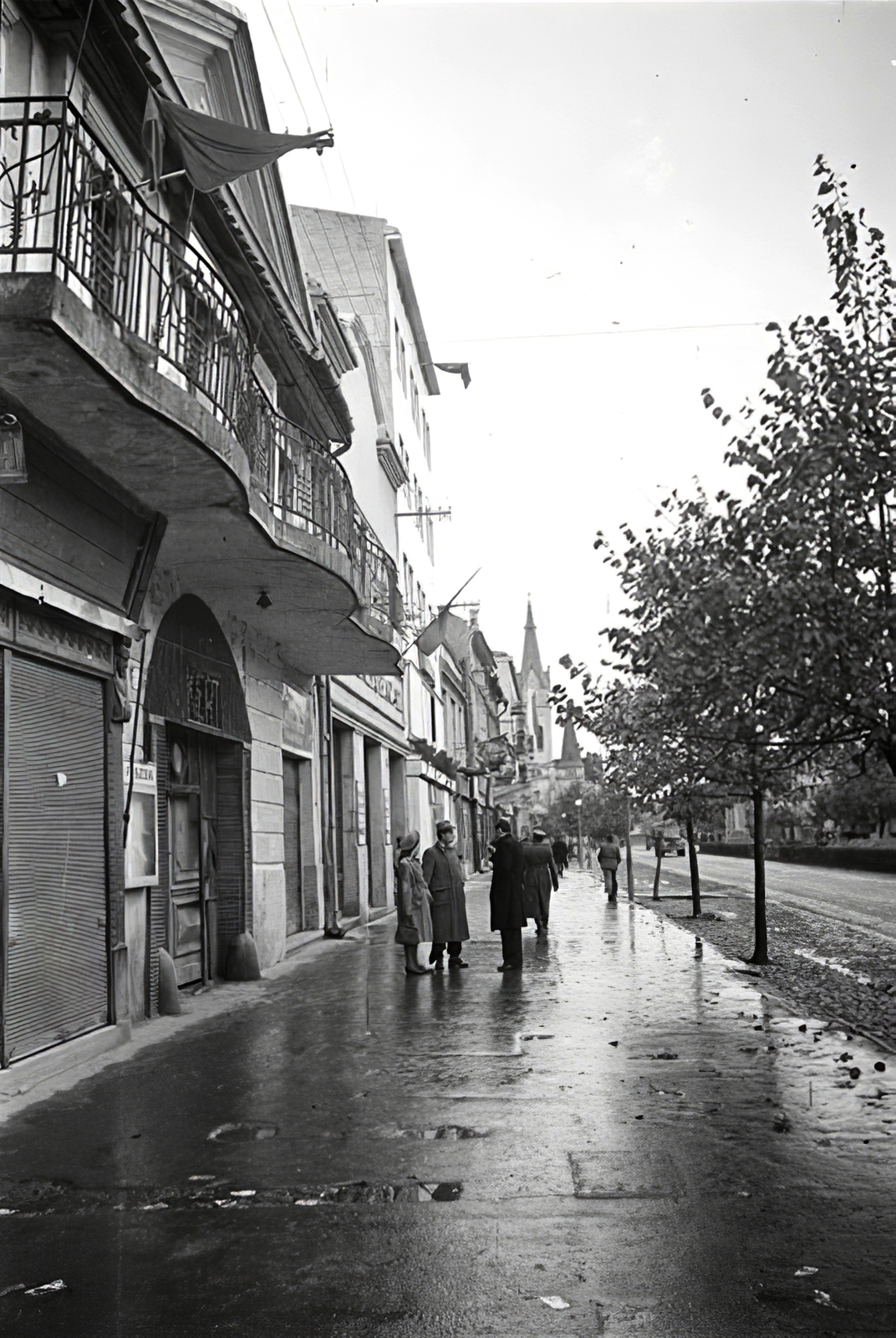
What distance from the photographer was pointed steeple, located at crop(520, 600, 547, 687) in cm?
15538

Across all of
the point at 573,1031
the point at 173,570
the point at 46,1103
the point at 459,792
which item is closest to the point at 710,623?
the point at 573,1031

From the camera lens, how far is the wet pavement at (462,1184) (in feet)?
13.2

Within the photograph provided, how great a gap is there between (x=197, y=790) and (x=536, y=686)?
142660 mm

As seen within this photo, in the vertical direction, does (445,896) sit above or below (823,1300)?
above

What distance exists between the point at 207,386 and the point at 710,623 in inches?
204

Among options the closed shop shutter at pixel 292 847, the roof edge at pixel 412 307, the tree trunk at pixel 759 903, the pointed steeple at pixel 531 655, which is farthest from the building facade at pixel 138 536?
the pointed steeple at pixel 531 655

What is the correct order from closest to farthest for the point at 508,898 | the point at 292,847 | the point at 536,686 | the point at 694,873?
the point at 508,898 < the point at 292,847 < the point at 694,873 < the point at 536,686

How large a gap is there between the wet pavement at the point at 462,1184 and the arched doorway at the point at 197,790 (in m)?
2.40

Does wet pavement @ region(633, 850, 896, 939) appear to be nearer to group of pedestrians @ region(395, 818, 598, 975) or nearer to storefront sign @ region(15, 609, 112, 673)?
group of pedestrians @ region(395, 818, 598, 975)

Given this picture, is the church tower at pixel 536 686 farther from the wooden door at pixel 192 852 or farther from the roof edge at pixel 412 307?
the wooden door at pixel 192 852

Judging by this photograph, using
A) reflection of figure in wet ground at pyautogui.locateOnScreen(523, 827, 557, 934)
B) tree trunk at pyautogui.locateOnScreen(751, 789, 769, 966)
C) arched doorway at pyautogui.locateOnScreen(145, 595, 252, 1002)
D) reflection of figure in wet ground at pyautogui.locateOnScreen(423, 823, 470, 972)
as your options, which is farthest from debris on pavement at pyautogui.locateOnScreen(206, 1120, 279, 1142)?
reflection of figure in wet ground at pyautogui.locateOnScreen(523, 827, 557, 934)

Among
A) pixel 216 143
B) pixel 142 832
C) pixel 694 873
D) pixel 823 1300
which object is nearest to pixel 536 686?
pixel 694 873

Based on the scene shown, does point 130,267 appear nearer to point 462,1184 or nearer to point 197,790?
point 197,790

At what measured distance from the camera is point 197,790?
12.8 m
